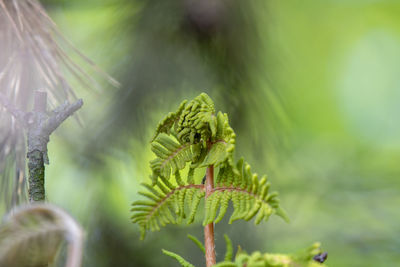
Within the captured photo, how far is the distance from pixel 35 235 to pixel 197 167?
129 mm

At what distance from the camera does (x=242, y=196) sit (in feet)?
0.84

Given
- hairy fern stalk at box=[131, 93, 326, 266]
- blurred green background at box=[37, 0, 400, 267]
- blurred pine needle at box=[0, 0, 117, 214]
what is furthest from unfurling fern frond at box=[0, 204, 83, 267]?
blurred green background at box=[37, 0, 400, 267]

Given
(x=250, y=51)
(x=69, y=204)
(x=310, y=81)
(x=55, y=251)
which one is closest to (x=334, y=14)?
(x=310, y=81)

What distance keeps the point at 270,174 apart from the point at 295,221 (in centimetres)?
18

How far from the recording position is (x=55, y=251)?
20cm

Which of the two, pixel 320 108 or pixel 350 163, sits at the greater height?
pixel 320 108

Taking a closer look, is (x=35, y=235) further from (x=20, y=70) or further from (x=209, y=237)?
(x=20, y=70)

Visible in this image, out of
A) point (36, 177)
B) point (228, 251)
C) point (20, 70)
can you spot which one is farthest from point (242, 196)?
point (20, 70)

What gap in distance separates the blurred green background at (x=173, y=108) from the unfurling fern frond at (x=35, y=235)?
1.41ft

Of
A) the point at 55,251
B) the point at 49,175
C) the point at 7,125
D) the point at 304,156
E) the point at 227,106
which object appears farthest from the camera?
the point at 304,156

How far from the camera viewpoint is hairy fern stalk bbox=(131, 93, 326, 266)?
0.86ft

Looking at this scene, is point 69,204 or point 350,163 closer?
point 69,204

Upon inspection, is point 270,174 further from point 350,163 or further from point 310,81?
point 310,81

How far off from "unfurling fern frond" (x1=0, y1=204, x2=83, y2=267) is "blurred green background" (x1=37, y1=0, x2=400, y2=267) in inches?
16.9
